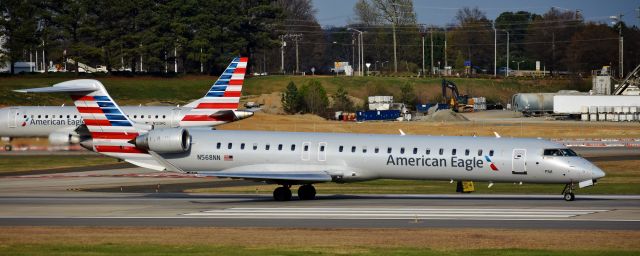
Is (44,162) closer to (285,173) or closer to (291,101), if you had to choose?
(285,173)

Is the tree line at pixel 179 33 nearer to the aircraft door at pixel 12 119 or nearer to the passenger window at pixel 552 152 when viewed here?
the aircraft door at pixel 12 119

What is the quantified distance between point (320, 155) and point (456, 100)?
8105 cm

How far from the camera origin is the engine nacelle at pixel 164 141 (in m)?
37.0

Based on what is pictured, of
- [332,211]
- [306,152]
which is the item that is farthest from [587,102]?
[332,211]

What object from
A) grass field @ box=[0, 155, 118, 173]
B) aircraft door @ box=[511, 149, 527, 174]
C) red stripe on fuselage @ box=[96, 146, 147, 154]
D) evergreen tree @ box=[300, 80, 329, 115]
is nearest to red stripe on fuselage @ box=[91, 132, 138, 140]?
red stripe on fuselage @ box=[96, 146, 147, 154]

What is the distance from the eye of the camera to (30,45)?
10888cm

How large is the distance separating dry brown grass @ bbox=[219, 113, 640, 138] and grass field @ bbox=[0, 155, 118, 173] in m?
19.0

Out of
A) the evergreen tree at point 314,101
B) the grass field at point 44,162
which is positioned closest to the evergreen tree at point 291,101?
the evergreen tree at point 314,101

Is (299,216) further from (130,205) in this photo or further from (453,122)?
(453,122)

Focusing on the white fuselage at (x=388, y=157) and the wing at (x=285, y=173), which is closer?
Result: the white fuselage at (x=388, y=157)

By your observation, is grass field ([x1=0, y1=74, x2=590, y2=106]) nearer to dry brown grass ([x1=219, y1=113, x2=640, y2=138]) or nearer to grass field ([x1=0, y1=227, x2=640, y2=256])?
dry brown grass ([x1=219, y1=113, x2=640, y2=138])

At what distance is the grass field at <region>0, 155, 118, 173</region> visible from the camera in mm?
54300

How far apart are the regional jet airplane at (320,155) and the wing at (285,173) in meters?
0.04

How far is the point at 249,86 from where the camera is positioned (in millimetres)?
119938
